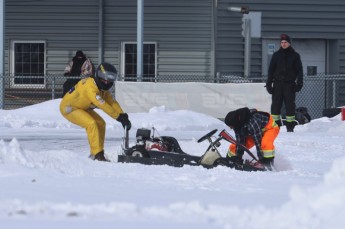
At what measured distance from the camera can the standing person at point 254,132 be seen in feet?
37.3

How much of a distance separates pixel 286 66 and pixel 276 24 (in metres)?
10.0

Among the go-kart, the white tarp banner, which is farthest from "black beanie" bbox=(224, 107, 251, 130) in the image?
the white tarp banner

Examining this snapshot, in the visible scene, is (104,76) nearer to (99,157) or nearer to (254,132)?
(99,157)

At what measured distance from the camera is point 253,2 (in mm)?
26875

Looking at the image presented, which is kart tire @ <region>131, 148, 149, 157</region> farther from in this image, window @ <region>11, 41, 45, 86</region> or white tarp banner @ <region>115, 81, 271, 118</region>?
window @ <region>11, 41, 45, 86</region>

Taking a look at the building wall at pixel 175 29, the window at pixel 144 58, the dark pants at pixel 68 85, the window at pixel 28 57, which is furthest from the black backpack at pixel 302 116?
the window at pixel 28 57

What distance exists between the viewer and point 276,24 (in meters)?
27.2

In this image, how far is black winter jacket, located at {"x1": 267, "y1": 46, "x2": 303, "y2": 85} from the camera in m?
17.4

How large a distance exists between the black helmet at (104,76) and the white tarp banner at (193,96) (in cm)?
957

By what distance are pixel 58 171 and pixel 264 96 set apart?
13292mm

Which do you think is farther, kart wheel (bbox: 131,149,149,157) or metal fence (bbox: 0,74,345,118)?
metal fence (bbox: 0,74,345,118)

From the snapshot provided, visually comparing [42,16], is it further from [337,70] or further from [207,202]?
[207,202]

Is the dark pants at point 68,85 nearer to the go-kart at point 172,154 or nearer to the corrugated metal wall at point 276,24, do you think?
the corrugated metal wall at point 276,24

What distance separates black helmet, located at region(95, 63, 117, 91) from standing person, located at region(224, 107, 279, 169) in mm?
1817
